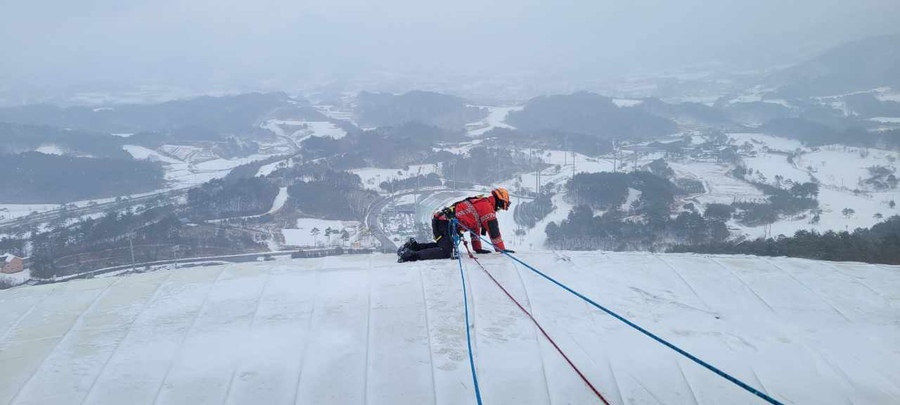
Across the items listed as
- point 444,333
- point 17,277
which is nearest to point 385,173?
point 17,277

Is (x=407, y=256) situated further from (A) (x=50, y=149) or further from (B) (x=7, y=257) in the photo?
(A) (x=50, y=149)

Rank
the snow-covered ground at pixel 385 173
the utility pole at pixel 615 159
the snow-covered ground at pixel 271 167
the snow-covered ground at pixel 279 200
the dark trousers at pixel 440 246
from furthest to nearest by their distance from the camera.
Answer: the snow-covered ground at pixel 271 167
the snow-covered ground at pixel 385 173
the utility pole at pixel 615 159
the snow-covered ground at pixel 279 200
the dark trousers at pixel 440 246

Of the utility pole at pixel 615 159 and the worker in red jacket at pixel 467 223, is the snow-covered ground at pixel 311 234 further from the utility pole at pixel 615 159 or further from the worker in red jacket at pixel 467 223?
the utility pole at pixel 615 159

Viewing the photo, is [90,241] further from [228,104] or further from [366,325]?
[228,104]

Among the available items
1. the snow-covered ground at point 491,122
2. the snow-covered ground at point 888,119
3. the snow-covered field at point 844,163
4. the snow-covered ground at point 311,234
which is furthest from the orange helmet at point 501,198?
the snow-covered ground at point 888,119

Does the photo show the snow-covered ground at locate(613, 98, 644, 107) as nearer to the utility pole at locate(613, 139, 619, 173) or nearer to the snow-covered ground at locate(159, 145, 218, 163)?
the utility pole at locate(613, 139, 619, 173)

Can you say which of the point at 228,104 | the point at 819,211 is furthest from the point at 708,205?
the point at 228,104
